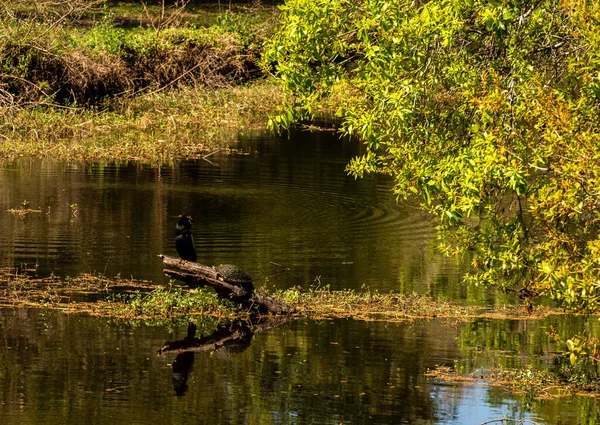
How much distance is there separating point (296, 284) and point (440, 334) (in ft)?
12.1

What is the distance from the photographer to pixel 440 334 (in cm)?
1706

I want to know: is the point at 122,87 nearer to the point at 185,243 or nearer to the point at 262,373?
the point at 185,243

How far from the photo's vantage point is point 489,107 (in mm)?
13195

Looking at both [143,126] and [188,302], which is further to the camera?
[143,126]

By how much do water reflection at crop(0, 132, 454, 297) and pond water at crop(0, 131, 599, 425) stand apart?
2.3 inches

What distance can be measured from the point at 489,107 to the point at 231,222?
13.5 metres

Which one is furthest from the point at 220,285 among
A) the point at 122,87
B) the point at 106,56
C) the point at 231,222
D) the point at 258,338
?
the point at 106,56

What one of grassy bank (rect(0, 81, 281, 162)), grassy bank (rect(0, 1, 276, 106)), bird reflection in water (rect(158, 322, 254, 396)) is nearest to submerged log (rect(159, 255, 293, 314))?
bird reflection in water (rect(158, 322, 254, 396))

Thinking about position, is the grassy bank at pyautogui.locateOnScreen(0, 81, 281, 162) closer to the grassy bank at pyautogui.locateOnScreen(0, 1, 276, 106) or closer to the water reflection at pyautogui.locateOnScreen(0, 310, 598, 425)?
the grassy bank at pyautogui.locateOnScreen(0, 1, 276, 106)

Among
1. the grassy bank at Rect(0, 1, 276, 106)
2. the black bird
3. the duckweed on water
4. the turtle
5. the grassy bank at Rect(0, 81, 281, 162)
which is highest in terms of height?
the grassy bank at Rect(0, 1, 276, 106)

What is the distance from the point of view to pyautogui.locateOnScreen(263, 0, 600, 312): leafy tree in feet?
42.6

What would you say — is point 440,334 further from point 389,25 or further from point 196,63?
point 196,63

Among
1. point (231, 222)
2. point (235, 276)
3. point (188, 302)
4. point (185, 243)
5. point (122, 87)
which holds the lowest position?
point (188, 302)

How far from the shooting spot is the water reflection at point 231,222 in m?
21.5
